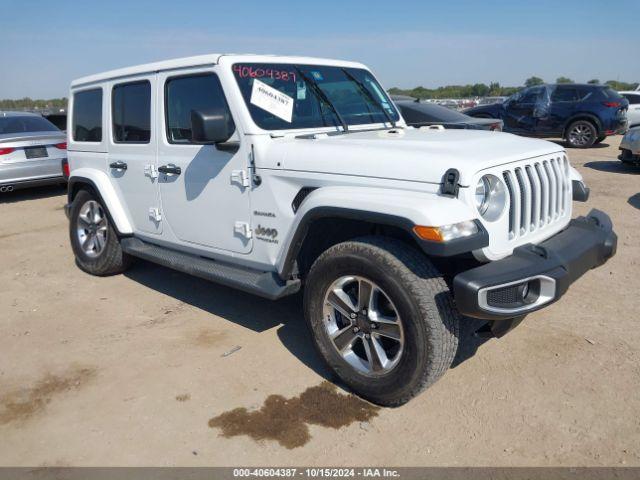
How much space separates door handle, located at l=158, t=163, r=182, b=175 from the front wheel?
4.94 ft

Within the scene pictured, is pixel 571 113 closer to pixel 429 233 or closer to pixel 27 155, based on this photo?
pixel 27 155

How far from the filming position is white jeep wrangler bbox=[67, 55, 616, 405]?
2820mm

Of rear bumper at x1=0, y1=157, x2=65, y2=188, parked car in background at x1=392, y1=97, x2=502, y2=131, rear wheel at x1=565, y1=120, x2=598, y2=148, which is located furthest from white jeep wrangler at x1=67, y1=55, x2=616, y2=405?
rear wheel at x1=565, y1=120, x2=598, y2=148

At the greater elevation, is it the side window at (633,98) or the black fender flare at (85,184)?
the side window at (633,98)

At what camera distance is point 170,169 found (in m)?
4.20

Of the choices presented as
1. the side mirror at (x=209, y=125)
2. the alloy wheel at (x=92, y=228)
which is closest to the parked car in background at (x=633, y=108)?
the alloy wheel at (x=92, y=228)

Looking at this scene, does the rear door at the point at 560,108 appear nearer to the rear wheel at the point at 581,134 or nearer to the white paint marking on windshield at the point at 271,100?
the rear wheel at the point at 581,134

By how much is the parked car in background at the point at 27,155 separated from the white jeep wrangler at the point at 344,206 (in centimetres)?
520

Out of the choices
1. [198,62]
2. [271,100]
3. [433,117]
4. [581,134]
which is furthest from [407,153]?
[581,134]

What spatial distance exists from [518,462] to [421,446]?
47cm

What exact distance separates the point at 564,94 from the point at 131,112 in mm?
12371

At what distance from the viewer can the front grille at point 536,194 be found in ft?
9.89

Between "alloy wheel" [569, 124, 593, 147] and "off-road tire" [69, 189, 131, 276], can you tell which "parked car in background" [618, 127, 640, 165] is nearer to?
"alloy wheel" [569, 124, 593, 147]

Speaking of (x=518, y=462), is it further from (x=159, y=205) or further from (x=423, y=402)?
(x=159, y=205)
